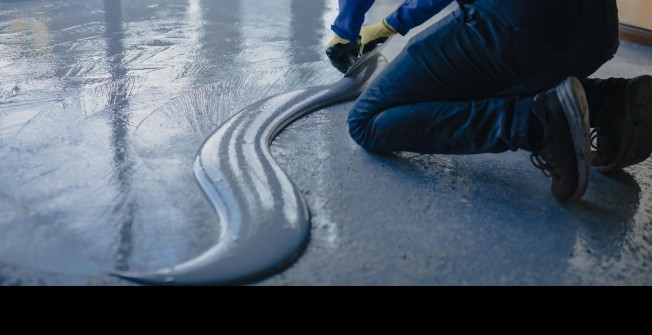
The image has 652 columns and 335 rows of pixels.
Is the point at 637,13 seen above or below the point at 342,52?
below

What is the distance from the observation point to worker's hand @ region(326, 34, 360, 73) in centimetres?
222

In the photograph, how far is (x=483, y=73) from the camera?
1447 millimetres

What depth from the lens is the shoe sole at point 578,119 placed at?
125 cm

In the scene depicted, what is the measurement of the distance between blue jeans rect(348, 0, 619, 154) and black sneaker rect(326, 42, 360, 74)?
655mm

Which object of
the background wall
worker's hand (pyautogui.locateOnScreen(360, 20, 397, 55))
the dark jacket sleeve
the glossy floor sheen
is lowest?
the background wall

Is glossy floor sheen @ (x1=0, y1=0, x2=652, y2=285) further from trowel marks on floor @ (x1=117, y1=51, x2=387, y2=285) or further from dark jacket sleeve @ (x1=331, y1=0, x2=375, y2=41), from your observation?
dark jacket sleeve @ (x1=331, y1=0, x2=375, y2=41)

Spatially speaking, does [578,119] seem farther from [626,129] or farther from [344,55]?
[344,55]

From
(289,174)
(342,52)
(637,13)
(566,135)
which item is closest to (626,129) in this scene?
(566,135)

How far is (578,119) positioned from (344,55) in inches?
47.6

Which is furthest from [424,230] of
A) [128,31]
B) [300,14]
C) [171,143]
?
[300,14]

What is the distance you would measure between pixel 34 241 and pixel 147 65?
4.91 feet

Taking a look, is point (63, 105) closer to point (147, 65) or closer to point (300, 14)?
point (147, 65)

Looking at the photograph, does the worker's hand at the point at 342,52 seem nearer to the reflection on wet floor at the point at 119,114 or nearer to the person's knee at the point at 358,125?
the reflection on wet floor at the point at 119,114

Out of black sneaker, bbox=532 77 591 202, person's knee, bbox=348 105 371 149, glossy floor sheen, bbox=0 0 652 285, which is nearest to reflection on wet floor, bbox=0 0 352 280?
glossy floor sheen, bbox=0 0 652 285
